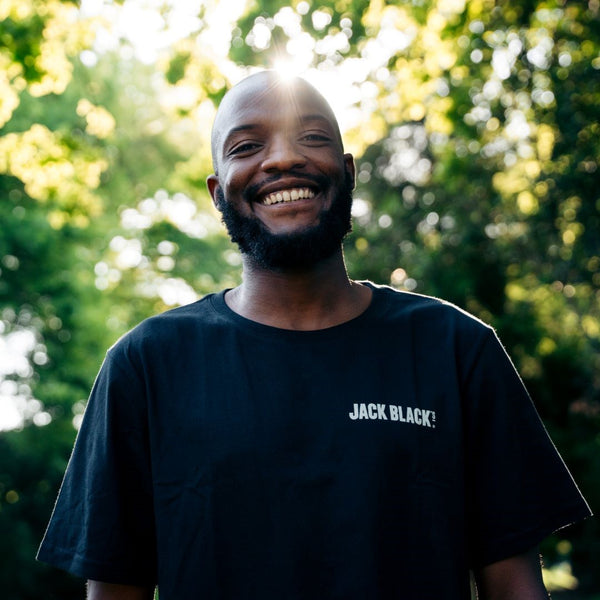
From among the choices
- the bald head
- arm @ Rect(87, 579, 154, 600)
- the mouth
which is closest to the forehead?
the bald head

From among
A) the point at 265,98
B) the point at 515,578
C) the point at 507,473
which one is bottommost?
the point at 515,578

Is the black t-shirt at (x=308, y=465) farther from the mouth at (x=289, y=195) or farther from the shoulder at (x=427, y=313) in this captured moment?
the mouth at (x=289, y=195)

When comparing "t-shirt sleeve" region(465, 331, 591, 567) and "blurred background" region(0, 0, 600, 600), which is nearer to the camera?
"t-shirt sleeve" region(465, 331, 591, 567)

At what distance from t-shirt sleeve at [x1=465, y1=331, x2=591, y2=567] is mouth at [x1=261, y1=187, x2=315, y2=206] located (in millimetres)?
715

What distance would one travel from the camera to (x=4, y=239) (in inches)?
637

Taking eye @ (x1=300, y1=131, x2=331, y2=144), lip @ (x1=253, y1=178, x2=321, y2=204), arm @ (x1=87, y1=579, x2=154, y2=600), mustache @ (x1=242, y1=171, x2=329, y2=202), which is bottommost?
arm @ (x1=87, y1=579, x2=154, y2=600)

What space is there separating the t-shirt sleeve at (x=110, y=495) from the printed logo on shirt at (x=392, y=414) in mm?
604

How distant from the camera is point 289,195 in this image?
102 inches

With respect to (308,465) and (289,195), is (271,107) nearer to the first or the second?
(289,195)

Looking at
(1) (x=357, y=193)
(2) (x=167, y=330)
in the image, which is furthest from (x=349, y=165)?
(1) (x=357, y=193)

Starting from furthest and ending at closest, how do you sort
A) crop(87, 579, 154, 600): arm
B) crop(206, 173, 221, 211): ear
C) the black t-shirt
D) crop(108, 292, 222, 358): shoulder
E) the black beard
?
crop(206, 173, 221, 211): ear < the black beard < crop(108, 292, 222, 358): shoulder < crop(87, 579, 154, 600): arm < the black t-shirt

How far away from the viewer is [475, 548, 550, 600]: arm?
231 centimetres

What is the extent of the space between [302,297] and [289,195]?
32 centimetres

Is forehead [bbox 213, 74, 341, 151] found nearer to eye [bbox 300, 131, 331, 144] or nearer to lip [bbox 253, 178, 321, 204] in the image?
eye [bbox 300, 131, 331, 144]
